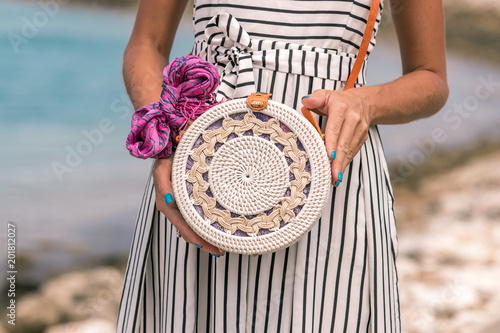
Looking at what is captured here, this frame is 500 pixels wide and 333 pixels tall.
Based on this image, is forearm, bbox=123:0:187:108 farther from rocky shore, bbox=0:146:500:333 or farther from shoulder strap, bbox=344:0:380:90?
rocky shore, bbox=0:146:500:333

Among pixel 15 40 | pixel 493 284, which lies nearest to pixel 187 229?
pixel 493 284

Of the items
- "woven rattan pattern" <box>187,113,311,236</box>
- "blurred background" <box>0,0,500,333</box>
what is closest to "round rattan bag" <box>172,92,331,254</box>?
"woven rattan pattern" <box>187,113,311,236</box>

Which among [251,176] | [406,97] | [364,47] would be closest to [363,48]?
[364,47]

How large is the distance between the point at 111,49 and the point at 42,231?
4.87 feet

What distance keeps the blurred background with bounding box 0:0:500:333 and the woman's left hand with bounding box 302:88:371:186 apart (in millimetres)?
2021

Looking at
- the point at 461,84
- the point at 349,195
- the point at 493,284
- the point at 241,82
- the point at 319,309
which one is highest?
the point at 461,84

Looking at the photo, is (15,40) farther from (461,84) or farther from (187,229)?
(461,84)

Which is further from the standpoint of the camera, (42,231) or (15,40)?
(15,40)

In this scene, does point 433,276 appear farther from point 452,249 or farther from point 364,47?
point 364,47

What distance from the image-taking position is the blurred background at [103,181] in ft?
8.49

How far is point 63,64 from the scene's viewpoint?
3.34m

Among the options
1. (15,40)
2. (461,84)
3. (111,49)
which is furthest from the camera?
(461,84)

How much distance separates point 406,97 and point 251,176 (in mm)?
305

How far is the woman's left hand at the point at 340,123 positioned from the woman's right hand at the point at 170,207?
0.62ft
